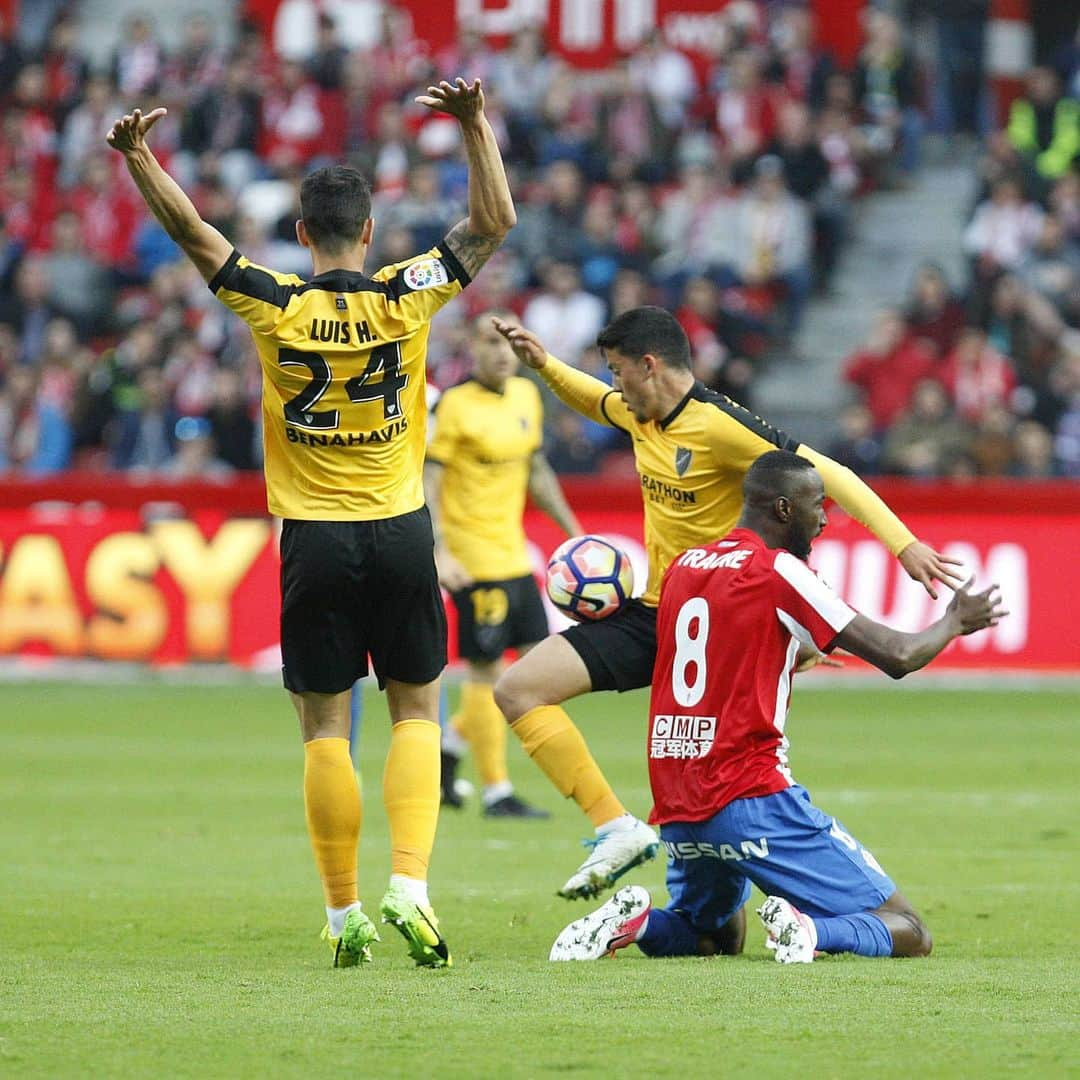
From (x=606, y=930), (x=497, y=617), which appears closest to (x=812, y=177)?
(x=497, y=617)

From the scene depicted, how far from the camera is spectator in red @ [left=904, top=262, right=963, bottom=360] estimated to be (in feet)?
70.3

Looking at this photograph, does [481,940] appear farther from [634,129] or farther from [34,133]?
[34,133]

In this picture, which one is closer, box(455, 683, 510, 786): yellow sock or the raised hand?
the raised hand

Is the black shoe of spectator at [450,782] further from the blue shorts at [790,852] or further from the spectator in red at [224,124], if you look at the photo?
the spectator in red at [224,124]

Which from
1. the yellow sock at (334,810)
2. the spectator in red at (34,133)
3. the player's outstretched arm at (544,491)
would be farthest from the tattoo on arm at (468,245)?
the spectator in red at (34,133)

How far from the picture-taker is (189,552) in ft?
61.7

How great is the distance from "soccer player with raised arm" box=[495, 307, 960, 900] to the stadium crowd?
1211 centimetres

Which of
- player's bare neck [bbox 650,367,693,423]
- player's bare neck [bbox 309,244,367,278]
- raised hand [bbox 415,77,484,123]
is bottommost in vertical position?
player's bare neck [bbox 650,367,693,423]

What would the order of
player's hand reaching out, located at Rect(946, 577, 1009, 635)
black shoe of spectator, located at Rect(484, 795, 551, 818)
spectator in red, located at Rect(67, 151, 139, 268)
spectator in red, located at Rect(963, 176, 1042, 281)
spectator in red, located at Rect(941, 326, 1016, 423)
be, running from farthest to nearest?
spectator in red, located at Rect(67, 151, 139, 268)
spectator in red, located at Rect(963, 176, 1042, 281)
spectator in red, located at Rect(941, 326, 1016, 423)
black shoe of spectator, located at Rect(484, 795, 551, 818)
player's hand reaching out, located at Rect(946, 577, 1009, 635)

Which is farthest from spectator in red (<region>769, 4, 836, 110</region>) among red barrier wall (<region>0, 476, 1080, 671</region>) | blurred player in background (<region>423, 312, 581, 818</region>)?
blurred player in background (<region>423, 312, 581, 818</region>)

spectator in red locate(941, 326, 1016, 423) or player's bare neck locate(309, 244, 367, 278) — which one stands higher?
player's bare neck locate(309, 244, 367, 278)

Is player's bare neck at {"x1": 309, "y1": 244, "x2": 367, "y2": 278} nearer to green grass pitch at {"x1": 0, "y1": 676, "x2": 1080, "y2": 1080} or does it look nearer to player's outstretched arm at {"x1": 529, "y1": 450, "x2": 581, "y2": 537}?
green grass pitch at {"x1": 0, "y1": 676, "x2": 1080, "y2": 1080}

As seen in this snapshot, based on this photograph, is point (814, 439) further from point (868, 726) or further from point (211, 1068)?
point (211, 1068)

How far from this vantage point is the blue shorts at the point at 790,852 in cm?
695
